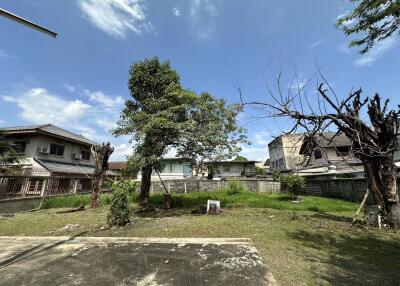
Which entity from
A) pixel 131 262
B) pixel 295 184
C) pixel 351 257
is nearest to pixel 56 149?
pixel 295 184

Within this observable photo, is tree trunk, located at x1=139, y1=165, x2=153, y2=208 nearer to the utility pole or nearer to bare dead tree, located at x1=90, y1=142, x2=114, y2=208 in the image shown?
bare dead tree, located at x1=90, y1=142, x2=114, y2=208

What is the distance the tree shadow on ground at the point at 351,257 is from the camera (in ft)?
Answer: 15.3

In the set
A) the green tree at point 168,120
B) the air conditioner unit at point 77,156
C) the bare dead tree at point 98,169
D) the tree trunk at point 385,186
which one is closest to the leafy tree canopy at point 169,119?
the green tree at point 168,120

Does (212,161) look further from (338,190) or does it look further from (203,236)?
(338,190)

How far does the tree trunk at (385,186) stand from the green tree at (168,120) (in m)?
5.84

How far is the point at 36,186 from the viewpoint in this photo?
659 inches

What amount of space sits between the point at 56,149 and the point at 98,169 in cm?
1096

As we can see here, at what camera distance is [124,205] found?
371 inches

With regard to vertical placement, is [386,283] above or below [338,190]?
below

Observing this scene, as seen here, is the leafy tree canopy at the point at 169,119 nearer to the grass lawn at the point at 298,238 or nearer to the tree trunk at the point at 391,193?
the grass lawn at the point at 298,238

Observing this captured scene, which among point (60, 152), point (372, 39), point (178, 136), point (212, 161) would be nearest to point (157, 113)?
point (178, 136)

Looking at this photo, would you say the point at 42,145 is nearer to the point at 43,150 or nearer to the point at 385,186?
the point at 43,150

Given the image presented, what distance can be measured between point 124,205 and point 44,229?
327 cm

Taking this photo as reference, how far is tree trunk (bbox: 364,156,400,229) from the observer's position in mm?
8703
